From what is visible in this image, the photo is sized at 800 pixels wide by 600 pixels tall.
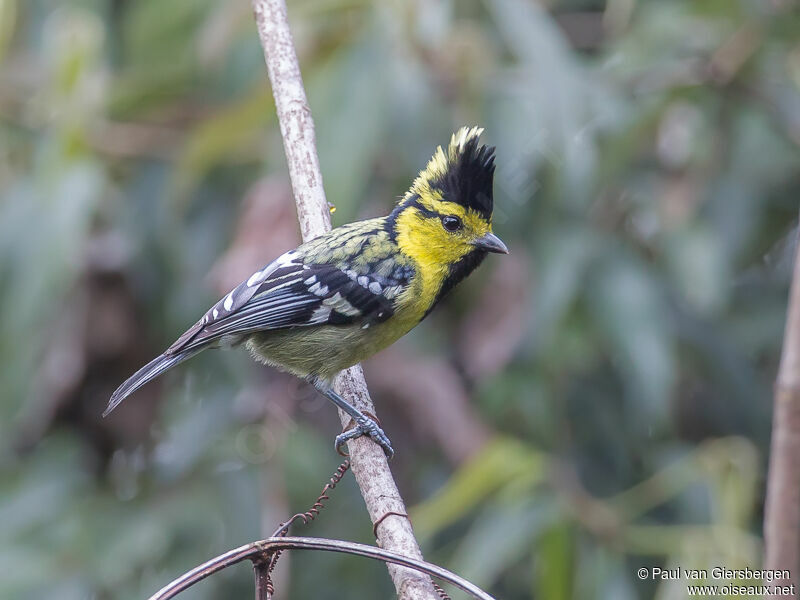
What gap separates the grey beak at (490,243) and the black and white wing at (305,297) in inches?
11.1

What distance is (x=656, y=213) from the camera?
4258mm

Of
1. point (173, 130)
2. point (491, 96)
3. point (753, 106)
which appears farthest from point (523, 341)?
point (173, 130)

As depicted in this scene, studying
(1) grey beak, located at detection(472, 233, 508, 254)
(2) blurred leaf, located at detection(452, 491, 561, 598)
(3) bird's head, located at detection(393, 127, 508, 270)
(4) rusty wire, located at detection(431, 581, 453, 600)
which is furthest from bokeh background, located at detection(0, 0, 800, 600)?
(4) rusty wire, located at detection(431, 581, 453, 600)

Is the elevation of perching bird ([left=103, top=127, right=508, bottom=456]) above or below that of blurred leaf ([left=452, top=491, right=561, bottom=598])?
above

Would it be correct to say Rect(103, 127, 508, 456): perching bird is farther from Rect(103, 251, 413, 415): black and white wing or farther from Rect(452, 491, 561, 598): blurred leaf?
Rect(452, 491, 561, 598): blurred leaf

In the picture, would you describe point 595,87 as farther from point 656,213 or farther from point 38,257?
point 38,257

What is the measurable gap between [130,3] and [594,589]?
334 cm

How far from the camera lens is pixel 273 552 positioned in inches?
75.7

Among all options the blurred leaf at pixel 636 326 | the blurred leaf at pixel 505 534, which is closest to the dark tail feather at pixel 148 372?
the blurred leaf at pixel 505 534

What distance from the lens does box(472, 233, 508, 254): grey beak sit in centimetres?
338

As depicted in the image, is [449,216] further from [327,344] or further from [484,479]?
[484,479]

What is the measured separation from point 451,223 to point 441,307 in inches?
36.3

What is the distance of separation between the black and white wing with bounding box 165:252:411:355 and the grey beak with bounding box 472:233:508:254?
0.28 m

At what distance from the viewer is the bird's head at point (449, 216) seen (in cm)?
335
